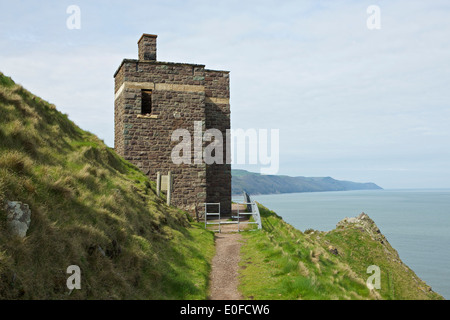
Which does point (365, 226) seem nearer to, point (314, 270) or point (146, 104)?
point (314, 270)

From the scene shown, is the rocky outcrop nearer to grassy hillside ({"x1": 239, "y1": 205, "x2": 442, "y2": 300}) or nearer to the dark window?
grassy hillside ({"x1": 239, "y1": 205, "x2": 442, "y2": 300})

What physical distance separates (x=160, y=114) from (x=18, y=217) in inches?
590

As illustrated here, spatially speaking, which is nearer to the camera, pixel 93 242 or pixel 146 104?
pixel 93 242

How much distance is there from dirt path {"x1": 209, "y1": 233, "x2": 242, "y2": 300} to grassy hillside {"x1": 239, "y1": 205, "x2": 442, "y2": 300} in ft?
0.87

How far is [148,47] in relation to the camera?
2103 cm

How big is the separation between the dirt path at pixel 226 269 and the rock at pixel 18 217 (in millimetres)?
4544

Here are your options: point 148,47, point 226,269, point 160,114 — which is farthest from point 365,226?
point 148,47

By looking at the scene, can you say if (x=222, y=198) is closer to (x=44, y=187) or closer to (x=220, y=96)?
(x=220, y=96)

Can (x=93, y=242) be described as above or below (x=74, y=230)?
below

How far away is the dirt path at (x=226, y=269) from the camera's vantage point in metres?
8.88

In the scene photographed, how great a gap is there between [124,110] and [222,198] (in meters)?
8.68
